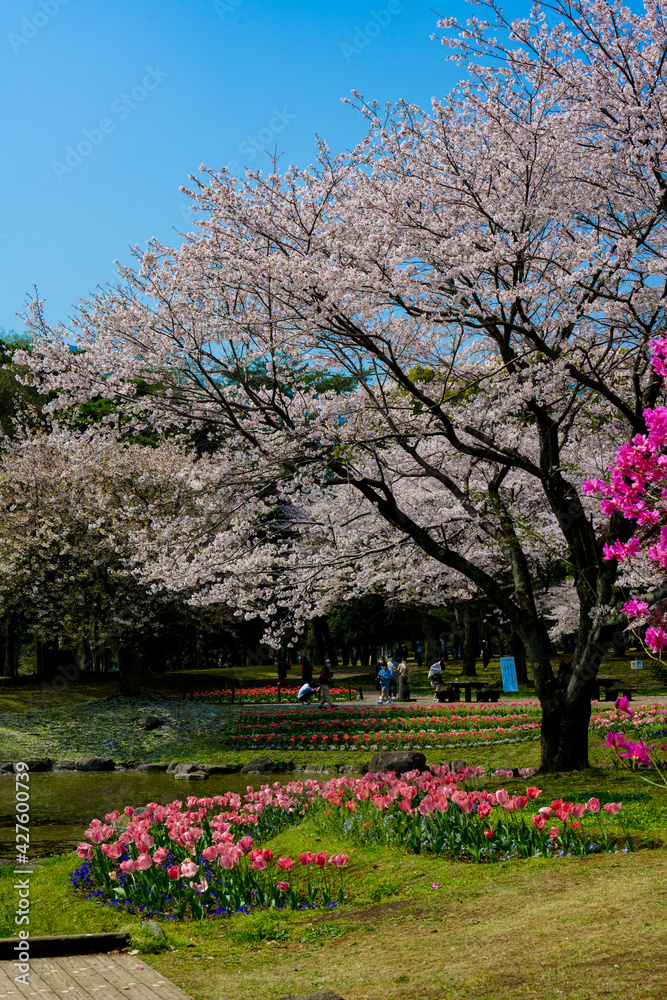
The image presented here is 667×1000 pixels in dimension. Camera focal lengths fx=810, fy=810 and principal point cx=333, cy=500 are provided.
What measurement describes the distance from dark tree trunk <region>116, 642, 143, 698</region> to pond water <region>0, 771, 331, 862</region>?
32.3 feet

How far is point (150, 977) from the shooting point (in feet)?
15.5

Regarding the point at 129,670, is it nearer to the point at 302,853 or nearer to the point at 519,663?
the point at 519,663

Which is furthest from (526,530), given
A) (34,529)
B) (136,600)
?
(34,529)

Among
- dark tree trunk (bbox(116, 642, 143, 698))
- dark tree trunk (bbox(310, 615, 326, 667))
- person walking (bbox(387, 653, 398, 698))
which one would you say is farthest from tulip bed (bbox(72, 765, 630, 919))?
dark tree trunk (bbox(310, 615, 326, 667))

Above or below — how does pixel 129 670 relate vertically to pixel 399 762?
above

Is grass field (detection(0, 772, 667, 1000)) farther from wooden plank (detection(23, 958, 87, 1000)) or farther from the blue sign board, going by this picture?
the blue sign board

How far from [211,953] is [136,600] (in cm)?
2051

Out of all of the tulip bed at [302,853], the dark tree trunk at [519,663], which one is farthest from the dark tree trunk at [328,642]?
the tulip bed at [302,853]

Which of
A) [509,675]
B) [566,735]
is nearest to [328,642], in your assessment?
[509,675]

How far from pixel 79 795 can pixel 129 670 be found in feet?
43.3

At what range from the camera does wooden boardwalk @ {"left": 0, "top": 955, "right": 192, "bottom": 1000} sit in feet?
14.5

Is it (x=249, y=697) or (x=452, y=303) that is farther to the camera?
(x=249, y=697)

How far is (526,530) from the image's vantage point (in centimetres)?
1126

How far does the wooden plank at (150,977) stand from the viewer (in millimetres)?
4367
